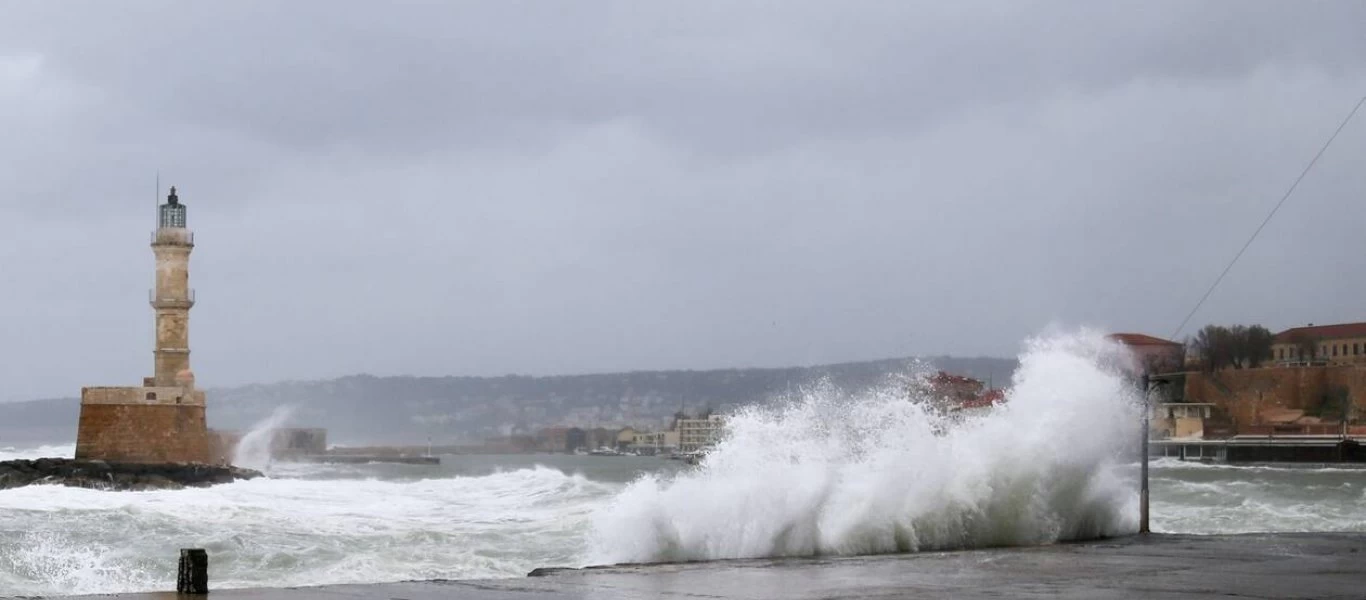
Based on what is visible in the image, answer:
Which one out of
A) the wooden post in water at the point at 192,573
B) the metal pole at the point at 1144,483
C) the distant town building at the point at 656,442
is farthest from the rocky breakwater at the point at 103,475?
the distant town building at the point at 656,442

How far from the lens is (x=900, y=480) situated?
13.6 metres

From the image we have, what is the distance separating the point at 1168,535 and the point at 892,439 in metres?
2.63

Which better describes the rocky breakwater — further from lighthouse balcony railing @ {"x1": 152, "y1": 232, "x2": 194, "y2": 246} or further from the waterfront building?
the waterfront building

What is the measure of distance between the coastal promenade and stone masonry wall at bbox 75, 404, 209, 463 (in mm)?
27307

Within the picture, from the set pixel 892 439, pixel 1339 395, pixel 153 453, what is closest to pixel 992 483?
pixel 892 439

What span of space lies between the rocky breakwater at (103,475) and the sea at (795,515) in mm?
13006

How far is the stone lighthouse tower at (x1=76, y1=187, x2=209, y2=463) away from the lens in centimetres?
3591

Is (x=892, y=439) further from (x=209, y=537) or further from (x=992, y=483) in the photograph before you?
(x=209, y=537)

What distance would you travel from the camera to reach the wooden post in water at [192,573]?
8.53 meters

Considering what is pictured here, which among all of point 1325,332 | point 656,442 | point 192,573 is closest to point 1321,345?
point 1325,332

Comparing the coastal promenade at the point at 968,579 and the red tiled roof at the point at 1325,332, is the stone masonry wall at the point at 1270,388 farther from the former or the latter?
the coastal promenade at the point at 968,579

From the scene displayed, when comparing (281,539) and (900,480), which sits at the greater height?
(900,480)

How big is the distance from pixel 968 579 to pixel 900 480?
13.2 feet

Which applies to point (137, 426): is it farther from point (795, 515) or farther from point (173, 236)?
point (795, 515)
